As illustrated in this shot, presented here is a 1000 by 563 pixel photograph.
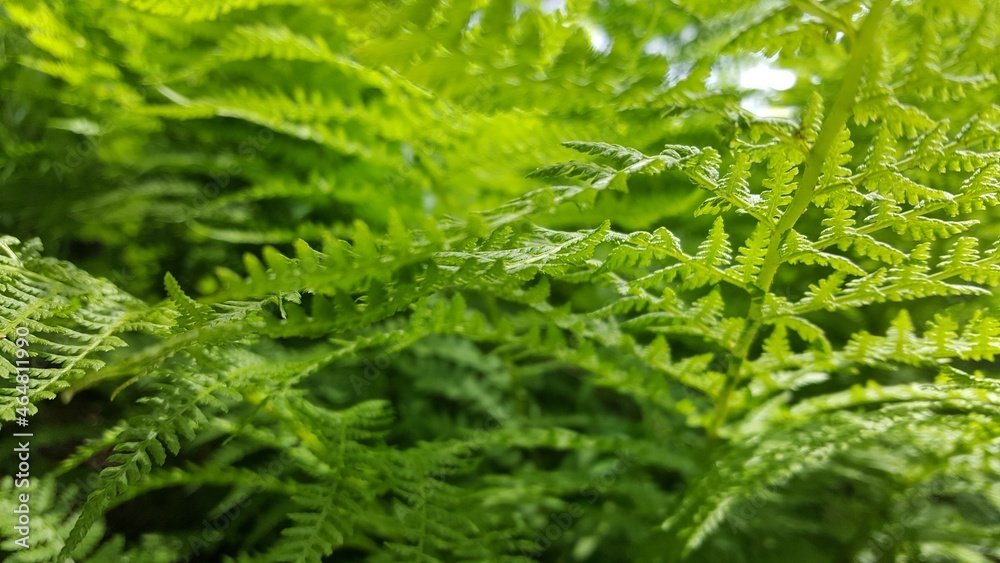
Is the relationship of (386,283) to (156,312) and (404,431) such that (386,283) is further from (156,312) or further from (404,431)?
(404,431)

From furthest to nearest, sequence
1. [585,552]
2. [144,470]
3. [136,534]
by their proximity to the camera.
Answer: [136,534] < [585,552] < [144,470]

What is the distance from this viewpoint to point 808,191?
52 cm

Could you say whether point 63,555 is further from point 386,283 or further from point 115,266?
point 115,266

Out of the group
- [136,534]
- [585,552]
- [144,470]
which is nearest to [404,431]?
[585,552]

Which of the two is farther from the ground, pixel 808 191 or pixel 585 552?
pixel 808 191

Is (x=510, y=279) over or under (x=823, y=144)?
under

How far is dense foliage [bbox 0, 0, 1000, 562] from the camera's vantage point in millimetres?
502

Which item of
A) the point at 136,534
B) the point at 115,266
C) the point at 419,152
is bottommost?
the point at 136,534

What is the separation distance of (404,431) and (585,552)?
343 millimetres

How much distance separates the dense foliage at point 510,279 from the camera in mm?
Result: 502

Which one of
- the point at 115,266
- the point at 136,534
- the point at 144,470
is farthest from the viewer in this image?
the point at 115,266

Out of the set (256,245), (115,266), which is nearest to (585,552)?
(256,245)

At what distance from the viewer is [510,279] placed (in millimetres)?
506

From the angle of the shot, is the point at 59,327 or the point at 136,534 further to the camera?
the point at 136,534
